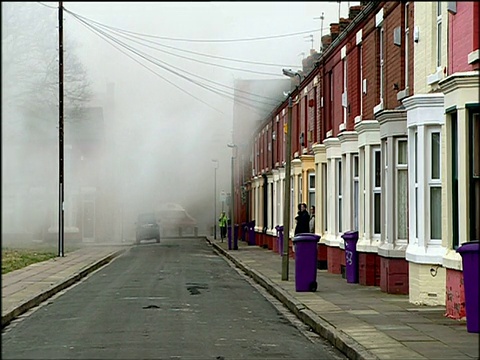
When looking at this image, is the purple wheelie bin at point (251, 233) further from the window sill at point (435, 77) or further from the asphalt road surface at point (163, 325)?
the window sill at point (435, 77)

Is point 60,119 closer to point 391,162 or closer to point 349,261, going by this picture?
point 349,261

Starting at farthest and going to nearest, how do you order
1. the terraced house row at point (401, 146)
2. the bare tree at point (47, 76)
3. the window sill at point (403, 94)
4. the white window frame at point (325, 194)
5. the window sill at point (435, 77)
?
the white window frame at point (325, 194) → the bare tree at point (47, 76) → the window sill at point (403, 94) → the window sill at point (435, 77) → the terraced house row at point (401, 146)

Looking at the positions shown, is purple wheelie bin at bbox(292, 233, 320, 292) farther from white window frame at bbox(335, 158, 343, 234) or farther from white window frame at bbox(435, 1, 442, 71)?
white window frame at bbox(335, 158, 343, 234)

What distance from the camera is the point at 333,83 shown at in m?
29.9

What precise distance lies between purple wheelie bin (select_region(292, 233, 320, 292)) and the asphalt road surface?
2.58 feet

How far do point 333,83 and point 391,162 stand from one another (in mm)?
9862

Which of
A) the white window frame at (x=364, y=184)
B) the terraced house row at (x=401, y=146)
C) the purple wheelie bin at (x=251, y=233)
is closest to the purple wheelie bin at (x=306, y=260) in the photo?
the terraced house row at (x=401, y=146)

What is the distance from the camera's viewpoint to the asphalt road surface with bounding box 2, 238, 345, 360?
1305cm

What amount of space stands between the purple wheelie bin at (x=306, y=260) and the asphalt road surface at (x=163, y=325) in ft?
2.58

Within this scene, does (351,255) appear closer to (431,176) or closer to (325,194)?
(325,194)

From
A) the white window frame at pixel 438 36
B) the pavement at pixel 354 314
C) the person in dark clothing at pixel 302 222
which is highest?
the white window frame at pixel 438 36

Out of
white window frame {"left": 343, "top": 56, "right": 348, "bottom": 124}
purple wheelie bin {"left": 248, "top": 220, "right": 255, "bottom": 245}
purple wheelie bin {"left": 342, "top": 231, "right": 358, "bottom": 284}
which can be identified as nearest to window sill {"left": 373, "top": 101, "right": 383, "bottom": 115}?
purple wheelie bin {"left": 342, "top": 231, "right": 358, "bottom": 284}

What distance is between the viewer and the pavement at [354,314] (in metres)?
12.7

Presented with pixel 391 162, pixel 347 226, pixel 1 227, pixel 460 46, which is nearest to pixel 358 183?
pixel 347 226
